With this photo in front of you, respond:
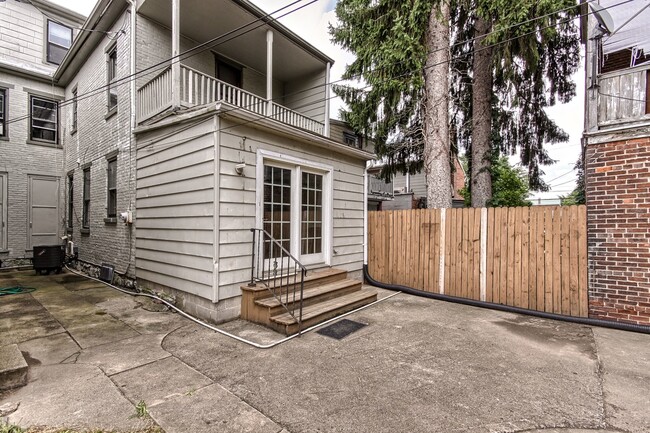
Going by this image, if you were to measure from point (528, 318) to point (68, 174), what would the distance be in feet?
42.1

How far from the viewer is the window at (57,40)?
392 inches

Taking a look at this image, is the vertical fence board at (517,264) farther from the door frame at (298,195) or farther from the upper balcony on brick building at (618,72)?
the door frame at (298,195)

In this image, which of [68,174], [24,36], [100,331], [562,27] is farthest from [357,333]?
[24,36]

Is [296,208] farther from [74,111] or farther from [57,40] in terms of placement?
[57,40]

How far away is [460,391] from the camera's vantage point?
2633 millimetres

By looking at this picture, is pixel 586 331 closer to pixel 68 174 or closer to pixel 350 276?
pixel 350 276

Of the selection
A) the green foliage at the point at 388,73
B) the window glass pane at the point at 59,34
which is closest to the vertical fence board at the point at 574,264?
the green foliage at the point at 388,73

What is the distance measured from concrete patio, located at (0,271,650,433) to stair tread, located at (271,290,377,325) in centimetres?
31

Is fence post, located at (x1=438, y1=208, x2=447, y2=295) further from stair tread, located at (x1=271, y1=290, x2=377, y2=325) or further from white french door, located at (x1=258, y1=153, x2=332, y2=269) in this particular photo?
white french door, located at (x1=258, y1=153, x2=332, y2=269)

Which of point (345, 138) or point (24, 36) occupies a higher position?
point (24, 36)

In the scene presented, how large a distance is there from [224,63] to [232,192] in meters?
5.45

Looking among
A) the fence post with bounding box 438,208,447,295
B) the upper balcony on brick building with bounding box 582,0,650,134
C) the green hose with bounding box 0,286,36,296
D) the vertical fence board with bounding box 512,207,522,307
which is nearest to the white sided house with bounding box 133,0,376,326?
the fence post with bounding box 438,208,447,295

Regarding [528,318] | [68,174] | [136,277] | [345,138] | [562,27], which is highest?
[562,27]

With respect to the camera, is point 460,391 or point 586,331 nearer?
point 460,391
